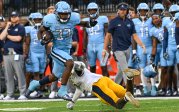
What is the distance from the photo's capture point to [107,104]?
37.4 ft

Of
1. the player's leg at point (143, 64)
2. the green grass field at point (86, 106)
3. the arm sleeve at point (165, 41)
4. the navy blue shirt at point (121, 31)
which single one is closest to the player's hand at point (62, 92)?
the green grass field at point (86, 106)

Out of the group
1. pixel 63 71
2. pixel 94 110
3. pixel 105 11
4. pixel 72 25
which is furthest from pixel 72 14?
pixel 105 11

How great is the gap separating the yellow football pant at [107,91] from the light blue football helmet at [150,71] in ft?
16.3

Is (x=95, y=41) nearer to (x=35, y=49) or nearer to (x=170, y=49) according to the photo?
(x=35, y=49)

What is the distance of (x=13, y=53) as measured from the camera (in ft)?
55.9

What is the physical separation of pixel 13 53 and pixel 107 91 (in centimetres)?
615

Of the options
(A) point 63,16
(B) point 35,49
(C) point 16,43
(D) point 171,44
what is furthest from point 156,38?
(A) point 63,16

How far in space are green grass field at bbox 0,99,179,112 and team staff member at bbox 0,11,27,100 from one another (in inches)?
84.5

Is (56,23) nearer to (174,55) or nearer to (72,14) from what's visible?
(72,14)

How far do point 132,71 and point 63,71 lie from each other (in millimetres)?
2708

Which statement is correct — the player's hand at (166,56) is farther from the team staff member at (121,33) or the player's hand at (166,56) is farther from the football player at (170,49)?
the team staff member at (121,33)

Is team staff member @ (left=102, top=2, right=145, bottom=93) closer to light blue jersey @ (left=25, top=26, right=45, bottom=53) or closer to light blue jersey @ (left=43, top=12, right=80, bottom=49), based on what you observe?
light blue jersey @ (left=25, top=26, right=45, bottom=53)

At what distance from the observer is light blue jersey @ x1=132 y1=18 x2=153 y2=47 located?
17.2 metres

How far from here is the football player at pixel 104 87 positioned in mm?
10859
